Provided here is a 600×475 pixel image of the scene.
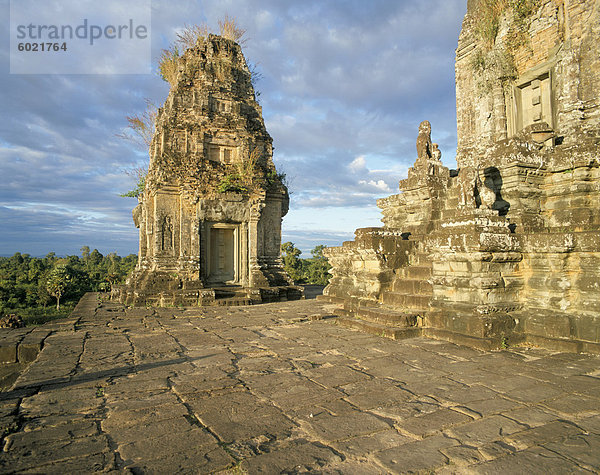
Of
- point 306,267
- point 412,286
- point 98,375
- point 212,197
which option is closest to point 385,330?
point 412,286

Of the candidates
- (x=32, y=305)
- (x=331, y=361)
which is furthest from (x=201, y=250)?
(x=32, y=305)

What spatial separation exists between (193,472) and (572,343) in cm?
425

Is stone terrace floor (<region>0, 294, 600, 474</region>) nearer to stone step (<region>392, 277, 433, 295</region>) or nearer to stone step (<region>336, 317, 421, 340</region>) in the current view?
stone step (<region>336, 317, 421, 340</region>)

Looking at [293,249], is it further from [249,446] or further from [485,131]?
[249,446]

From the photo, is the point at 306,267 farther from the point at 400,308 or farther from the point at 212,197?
the point at 400,308

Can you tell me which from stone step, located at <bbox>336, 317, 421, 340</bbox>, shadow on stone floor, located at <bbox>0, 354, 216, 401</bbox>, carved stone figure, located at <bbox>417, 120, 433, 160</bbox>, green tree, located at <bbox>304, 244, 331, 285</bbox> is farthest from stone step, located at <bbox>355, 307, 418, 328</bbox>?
green tree, located at <bbox>304, 244, 331, 285</bbox>

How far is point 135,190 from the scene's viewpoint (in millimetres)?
14195

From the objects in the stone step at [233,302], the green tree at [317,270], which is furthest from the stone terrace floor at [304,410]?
the green tree at [317,270]

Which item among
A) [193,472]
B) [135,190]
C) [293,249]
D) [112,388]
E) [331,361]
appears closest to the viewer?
[193,472]

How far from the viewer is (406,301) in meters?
6.09

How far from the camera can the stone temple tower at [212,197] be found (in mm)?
10945

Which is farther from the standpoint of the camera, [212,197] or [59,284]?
[59,284]

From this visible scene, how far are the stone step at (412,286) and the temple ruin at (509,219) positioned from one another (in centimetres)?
2

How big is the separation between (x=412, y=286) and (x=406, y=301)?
34cm
